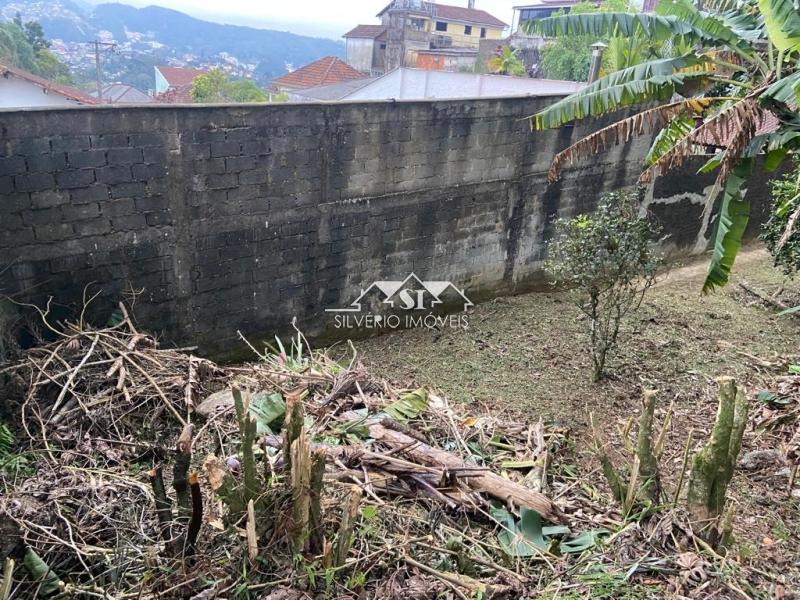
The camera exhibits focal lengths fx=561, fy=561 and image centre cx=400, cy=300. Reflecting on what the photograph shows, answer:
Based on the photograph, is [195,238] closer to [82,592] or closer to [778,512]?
[82,592]

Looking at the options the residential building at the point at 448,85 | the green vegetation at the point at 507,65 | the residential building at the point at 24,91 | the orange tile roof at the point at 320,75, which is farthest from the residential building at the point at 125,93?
the residential building at the point at 448,85

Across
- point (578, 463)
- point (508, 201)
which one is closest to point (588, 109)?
point (508, 201)

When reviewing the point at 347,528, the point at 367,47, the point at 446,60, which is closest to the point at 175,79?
the point at 367,47

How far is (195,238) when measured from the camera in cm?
473

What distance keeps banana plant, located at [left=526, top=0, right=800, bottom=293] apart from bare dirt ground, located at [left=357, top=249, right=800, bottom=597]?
1.20 m

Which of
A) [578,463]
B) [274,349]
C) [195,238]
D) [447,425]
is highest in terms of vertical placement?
[195,238]

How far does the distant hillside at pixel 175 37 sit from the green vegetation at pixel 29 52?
31962mm

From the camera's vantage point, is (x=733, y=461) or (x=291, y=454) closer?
(x=291, y=454)

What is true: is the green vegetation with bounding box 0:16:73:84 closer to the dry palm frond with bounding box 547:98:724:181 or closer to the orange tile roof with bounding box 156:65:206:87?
the orange tile roof with bounding box 156:65:206:87

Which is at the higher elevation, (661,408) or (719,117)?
(719,117)

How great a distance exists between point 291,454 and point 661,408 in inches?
150

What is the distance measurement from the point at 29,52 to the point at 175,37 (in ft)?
201

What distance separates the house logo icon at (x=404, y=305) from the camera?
19.9 feet

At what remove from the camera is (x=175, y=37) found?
84562mm
